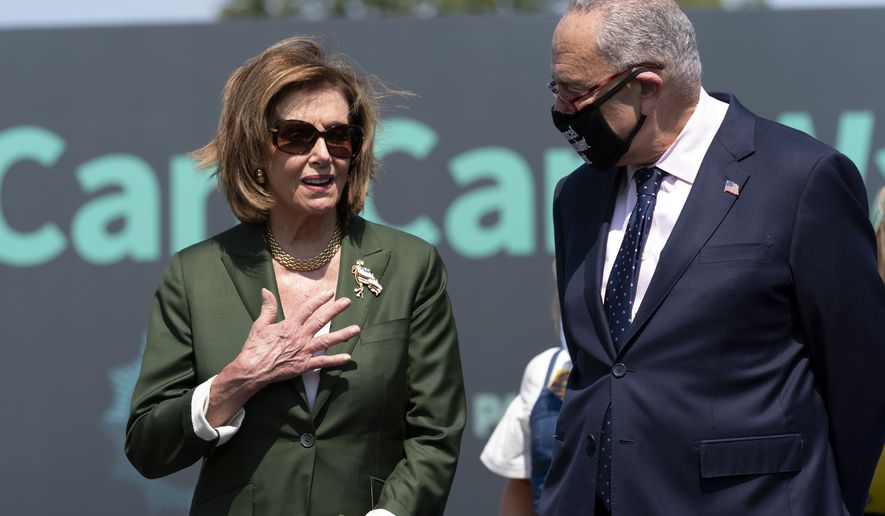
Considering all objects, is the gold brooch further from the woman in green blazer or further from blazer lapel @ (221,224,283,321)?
blazer lapel @ (221,224,283,321)

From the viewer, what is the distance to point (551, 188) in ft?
19.5

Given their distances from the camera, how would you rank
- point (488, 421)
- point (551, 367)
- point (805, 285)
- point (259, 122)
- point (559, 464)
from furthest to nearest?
1. point (488, 421)
2. point (551, 367)
3. point (259, 122)
4. point (559, 464)
5. point (805, 285)

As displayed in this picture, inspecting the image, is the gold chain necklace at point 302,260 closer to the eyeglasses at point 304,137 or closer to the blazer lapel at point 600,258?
the eyeglasses at point 304,137

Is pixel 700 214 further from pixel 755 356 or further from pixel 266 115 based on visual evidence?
pixel 266 115

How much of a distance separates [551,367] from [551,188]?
2335 mm

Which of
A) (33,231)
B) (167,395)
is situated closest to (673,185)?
(167,395)

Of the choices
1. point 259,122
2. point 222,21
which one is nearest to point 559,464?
point 259,122

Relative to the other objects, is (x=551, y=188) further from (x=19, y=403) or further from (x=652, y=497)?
(x=652, y=497)

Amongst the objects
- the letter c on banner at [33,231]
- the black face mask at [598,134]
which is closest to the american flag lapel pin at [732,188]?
the black face mask at [598,134]

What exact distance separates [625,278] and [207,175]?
11.4 feet

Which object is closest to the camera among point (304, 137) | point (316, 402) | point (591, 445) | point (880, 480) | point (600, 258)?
point (591, 445)

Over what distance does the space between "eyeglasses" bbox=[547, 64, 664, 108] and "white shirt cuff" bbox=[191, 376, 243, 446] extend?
3.47 feet

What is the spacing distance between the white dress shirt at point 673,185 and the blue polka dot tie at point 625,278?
0.5 inches

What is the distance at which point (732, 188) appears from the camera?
277 centimetres
